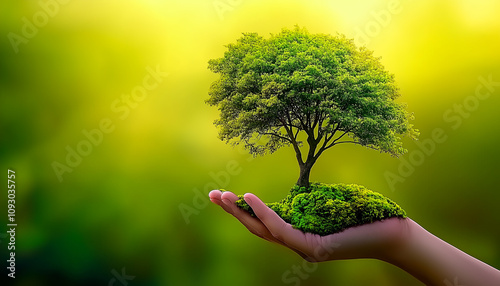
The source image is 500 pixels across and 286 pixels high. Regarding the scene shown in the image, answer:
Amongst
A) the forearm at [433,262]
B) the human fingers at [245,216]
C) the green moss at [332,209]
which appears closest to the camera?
the green moss at [332,209]

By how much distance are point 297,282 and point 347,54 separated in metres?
4.29

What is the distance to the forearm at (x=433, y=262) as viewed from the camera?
5.73 meters

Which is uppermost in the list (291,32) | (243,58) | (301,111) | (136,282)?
(291,32)

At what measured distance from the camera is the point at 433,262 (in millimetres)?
5770

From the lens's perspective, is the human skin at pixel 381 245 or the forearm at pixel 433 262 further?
the forearm at pixel 433 262

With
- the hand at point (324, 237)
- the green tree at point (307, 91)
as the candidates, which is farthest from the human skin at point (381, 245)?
the green tree at point (307, 91)

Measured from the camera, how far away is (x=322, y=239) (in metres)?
5.07

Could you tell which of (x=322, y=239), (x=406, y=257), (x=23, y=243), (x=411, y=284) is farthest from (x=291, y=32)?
(x=23, y=243)

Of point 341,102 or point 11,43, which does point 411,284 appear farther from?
point 11,43

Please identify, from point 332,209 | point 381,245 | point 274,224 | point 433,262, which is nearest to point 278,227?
point 274,224

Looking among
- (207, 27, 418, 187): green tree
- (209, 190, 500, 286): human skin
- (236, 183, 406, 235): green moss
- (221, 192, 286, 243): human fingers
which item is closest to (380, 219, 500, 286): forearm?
(209, 190, 500, 286): human skin

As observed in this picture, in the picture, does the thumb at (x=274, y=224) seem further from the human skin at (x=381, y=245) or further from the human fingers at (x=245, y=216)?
the human fingers at (x=245, y=216)

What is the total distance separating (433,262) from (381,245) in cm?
88

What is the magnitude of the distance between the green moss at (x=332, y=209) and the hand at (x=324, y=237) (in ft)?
0.27
